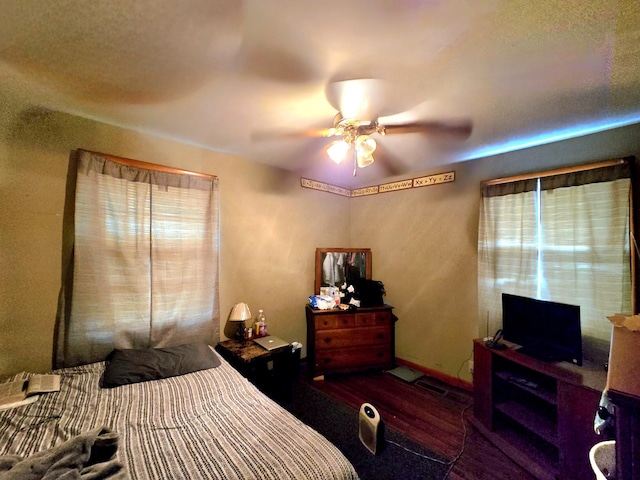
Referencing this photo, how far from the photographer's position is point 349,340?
2.86 metres

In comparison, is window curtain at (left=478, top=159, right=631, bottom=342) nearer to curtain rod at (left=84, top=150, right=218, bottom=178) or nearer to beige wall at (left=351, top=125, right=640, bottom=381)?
beige wall at (left=351, top=125, right=640, bottom=381)

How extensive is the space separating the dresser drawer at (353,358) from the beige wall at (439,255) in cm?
38

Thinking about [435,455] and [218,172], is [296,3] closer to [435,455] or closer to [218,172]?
[218,172]

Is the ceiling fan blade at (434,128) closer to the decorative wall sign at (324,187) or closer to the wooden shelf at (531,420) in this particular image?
the decorative wall sign at (324,187)

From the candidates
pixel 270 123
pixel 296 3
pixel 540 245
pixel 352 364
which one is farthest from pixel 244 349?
pixel 540 245

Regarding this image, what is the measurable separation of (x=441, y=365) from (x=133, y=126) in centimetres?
382

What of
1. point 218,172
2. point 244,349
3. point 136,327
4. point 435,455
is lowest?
point 435,455

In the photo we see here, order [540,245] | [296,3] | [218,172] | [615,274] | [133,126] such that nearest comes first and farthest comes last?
[296,3] < [615,274] < [133,126] < [540,245] < [218,172]

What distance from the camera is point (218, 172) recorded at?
2.51m

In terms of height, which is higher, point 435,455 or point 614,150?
point 614,150

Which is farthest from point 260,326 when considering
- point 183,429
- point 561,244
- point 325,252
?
point 561,244

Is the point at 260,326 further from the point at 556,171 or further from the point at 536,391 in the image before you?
the point at 556,171

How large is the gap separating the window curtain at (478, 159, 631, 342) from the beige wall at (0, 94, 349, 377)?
2021mm

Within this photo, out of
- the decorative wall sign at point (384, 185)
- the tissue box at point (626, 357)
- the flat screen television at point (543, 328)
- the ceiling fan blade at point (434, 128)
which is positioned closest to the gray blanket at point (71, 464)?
the tissue box at point (626, 357)
